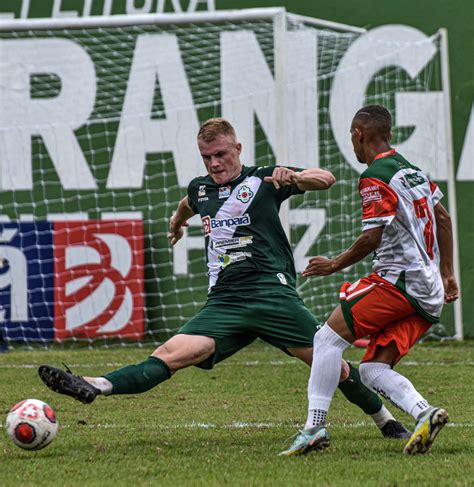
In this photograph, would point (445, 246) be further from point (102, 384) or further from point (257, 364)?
point (257, 364)

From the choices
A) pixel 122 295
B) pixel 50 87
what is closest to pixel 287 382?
pixel 122 295

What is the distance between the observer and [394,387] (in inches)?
221

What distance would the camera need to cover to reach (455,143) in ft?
44.5

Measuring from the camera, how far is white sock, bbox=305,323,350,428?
18.4 feet

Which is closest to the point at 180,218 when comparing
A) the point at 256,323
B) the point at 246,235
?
the point at 246,235

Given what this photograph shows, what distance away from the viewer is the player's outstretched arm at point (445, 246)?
5.93m

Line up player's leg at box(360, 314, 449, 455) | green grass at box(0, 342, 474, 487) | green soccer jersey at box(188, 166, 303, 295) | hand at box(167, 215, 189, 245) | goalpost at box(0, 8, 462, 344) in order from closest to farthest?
1. green grass at box(0, 342, 474, 487)
2. player's leg at box(360, 314, 449, 455)
3. green soccer jersey at box(188, 166, 303, 295)
4. hand at box(167, 215, 189, 245)
5. goalpost at box(0, 8, 462, 344)

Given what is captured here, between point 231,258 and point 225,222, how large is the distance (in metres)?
0.21

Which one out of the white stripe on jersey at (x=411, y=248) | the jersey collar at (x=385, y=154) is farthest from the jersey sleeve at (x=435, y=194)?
the jersey collar at (x=385, y=154)

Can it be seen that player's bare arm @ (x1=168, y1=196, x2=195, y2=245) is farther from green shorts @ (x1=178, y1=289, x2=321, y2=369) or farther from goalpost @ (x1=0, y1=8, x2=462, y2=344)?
goalpost @ (x1=0, y1=8, x2=462, y2=344)

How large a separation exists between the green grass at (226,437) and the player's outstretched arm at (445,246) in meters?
0.83

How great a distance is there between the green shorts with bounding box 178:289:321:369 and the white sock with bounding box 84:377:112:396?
625 mm

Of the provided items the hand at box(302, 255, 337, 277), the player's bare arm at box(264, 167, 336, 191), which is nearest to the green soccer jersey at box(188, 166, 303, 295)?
the player's bare arm at box(264, 167, 336, 191)

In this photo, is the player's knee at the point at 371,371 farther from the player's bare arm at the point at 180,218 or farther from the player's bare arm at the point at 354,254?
the player's bare arm at the point at 180,218
